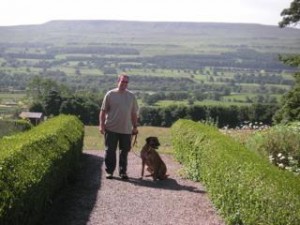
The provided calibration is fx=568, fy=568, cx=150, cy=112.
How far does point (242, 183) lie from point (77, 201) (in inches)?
112


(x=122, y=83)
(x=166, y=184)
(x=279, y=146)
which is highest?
(x=122, y=83)

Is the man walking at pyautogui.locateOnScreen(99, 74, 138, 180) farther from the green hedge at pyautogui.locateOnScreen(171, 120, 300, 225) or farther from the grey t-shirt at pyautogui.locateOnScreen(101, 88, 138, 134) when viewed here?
the green hedge at pyautogui.locateOnScreen(171, 120, 300, 225)

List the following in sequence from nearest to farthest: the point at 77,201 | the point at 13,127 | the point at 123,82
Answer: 1. the point at 77,201
2. the point at 123,82
3. the point at 13,127

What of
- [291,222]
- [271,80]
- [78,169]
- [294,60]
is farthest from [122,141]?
[271,80]

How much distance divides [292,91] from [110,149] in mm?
12989

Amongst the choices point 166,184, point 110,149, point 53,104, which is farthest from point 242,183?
point 53,104

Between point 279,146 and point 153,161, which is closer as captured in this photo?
point 279,146

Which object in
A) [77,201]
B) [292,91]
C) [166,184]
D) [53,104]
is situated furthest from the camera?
[53,104]

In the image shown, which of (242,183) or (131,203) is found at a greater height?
(242,183)

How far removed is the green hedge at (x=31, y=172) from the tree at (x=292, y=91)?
13.0 m

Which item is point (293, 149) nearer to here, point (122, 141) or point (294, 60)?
point (122, 141)

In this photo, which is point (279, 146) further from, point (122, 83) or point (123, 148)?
point (122, 83)

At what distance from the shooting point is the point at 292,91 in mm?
21641

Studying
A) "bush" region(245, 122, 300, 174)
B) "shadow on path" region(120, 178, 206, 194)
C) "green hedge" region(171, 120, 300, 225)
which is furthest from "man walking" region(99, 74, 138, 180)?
"bush" region(245, 122, 300, 174)
